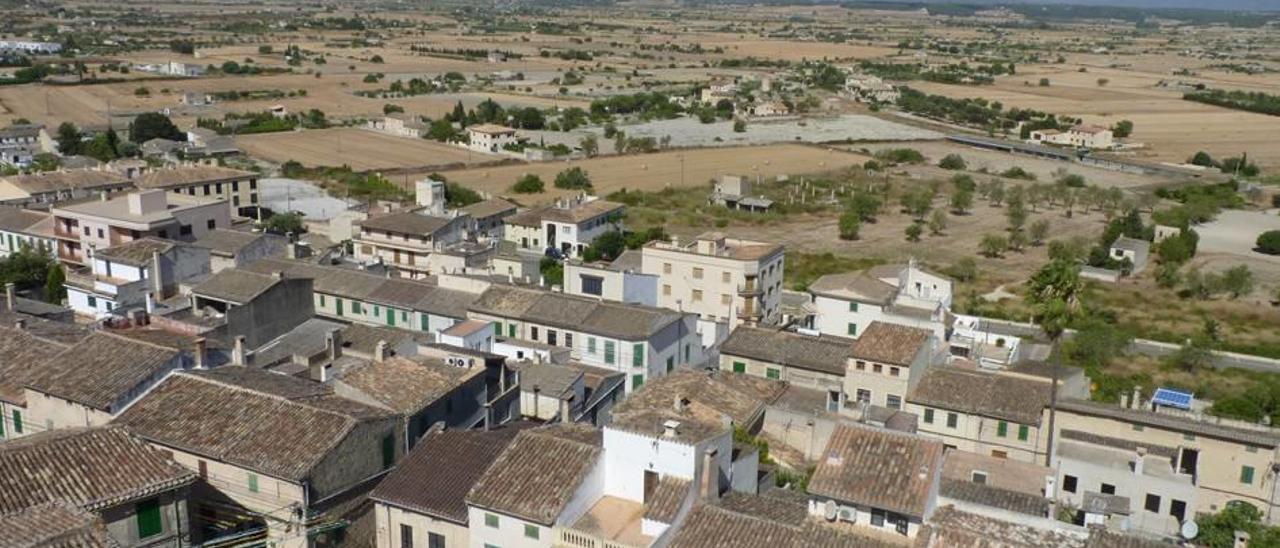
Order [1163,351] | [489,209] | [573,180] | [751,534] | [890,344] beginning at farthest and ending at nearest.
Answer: [573,180] → [489,209] → [1163,351] → [890,344] → [751,534]

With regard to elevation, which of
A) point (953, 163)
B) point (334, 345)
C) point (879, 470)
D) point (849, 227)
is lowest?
point (849, 227)

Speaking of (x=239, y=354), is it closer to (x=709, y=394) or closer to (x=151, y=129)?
(x=709, y=394)

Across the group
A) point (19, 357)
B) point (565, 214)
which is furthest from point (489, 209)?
point (19, 357)

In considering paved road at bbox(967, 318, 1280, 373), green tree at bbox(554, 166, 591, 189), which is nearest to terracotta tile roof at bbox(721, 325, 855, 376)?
paved road at bbox(967, 318, 1280, 373)

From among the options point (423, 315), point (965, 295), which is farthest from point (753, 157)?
point (423, 315)

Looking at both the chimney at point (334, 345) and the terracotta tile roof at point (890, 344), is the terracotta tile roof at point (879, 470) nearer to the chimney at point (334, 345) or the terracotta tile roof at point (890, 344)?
the terracotta tile roof at point (890, 344)

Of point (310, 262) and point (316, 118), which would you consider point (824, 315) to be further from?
point (316, 118)

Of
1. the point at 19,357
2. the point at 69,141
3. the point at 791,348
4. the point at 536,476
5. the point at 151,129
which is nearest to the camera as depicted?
the point at 536,476
